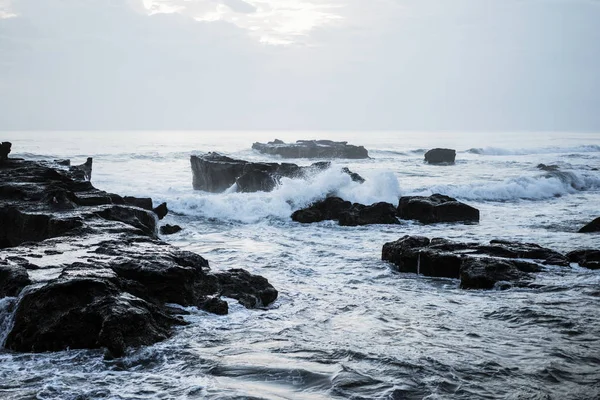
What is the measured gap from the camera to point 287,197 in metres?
21.4

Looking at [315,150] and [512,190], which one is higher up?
[315,150]

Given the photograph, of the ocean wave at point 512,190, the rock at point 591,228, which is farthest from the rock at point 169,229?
the ocean wave at point 512,190

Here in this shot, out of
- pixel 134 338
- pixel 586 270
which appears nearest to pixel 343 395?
pixel 134 338

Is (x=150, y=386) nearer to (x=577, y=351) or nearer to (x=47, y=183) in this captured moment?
(x=577, y=351)

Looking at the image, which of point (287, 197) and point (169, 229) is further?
point (287, 197)

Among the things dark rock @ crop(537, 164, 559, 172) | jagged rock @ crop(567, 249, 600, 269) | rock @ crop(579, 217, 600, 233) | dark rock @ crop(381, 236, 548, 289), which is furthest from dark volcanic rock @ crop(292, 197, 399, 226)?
dark rock @ crop(537, 164, 559, 172)

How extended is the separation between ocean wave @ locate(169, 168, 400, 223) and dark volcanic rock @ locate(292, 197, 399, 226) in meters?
1.24

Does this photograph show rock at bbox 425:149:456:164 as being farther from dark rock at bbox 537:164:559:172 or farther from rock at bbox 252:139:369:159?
dark rock at bbox 537:164:559:172

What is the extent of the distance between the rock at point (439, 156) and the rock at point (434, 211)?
32.3m

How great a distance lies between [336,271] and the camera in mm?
11266

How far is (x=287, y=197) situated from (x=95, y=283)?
48.5ft

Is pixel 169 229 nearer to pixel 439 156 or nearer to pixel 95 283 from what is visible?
pixel 95 283

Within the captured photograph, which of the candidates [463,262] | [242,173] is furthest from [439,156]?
[463,262]

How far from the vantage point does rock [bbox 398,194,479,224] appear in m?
18.2
